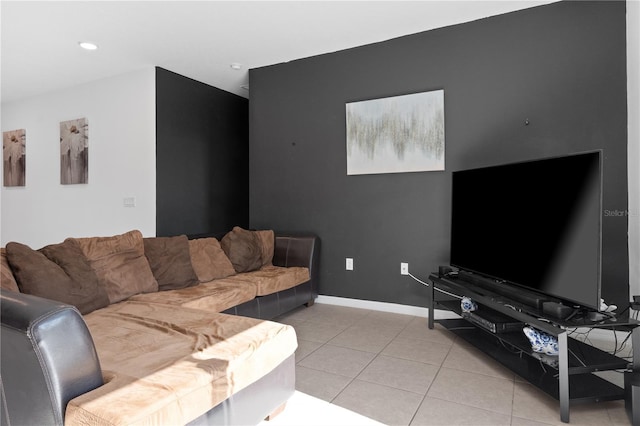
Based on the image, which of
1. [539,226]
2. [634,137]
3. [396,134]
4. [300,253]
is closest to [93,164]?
[300,253]

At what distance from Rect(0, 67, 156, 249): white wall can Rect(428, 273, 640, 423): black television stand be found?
373 centimetres

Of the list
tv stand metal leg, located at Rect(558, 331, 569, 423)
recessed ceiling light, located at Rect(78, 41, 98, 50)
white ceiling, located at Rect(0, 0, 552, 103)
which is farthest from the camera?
recessed ceiling light, located at Rect(78, 41, 98, 50)

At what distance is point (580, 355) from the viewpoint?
6.60 ft

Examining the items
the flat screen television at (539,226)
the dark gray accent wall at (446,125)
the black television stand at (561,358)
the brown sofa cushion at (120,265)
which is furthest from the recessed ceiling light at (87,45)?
the black television stand at (561,358)

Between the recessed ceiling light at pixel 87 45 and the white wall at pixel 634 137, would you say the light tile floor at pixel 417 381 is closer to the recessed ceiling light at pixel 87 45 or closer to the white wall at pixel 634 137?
the white wall at pixel 634 137

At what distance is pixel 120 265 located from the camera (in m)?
2.47

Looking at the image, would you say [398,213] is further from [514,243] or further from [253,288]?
[253,288]

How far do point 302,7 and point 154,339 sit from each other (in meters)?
2.72

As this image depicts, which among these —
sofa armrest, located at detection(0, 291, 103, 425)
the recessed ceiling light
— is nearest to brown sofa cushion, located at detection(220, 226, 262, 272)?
sofa armrest, located at detection(0, 291, 103, 425)

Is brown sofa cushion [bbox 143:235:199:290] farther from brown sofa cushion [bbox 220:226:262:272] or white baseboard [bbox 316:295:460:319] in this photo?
white baseboard [bbox 316:295:460:319]

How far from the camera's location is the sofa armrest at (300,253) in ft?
12.4

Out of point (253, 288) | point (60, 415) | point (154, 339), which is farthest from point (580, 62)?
point (60, 415)

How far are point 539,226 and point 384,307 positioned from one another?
1825mm

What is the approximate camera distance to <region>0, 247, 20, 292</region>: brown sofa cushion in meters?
1.81
